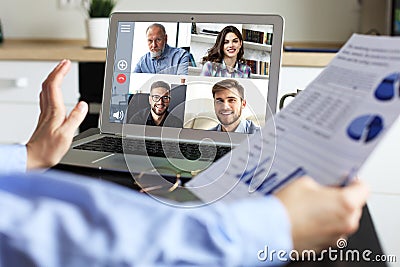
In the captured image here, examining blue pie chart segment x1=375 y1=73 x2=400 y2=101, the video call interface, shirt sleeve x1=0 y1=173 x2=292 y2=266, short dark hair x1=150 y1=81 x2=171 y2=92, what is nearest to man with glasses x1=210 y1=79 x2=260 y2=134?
the video call interface

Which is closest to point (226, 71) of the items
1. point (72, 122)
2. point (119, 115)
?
point (119, 115)

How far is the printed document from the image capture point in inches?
21.8

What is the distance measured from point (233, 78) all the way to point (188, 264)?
0.71 meters

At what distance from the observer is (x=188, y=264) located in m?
0.45

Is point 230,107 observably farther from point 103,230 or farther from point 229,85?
point 103,230

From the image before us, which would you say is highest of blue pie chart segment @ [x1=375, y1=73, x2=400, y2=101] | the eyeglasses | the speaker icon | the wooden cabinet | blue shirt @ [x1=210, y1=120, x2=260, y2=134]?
blue pie chart segment @ [x1=375, y1=73, x2=400, y2=101]

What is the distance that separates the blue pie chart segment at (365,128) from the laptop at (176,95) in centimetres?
44

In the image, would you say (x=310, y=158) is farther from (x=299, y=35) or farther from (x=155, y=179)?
(x=299, y=35)

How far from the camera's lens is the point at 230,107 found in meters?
1.08

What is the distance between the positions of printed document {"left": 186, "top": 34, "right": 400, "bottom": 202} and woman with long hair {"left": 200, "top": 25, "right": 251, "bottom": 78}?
415 millimetres

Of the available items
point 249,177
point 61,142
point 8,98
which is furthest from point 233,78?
point 8,98

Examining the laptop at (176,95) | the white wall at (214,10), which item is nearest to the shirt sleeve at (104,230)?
the laptop at (176,95)

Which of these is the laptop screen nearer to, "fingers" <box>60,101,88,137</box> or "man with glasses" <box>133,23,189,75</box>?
"man with glasses" <box>133,23,189,75</box>

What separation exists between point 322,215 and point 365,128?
0.10 metres
